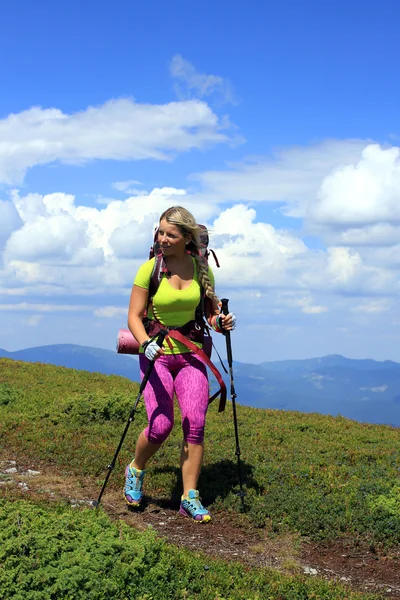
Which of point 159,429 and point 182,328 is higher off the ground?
point 182,328

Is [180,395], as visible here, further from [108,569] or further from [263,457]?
[263,457]

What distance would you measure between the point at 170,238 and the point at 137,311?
111 centimetres

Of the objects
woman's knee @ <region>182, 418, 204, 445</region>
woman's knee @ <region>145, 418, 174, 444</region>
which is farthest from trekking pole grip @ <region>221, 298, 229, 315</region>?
woman's knee @ <region>145, 418, 174, 444</region>

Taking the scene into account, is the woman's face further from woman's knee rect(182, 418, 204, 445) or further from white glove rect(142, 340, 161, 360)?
woman's knee rect(182, 418, 204, 445)

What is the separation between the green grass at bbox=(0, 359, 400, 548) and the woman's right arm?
113 inches

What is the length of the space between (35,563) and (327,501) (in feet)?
17.2

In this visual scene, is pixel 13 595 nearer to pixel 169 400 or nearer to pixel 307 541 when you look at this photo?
pixel 169 400

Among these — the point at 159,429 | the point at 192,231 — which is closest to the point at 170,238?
the point at 192,231

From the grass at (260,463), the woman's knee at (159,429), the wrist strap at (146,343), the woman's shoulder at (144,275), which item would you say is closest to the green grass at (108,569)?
the grass at (260,463)

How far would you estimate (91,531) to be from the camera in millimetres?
6613

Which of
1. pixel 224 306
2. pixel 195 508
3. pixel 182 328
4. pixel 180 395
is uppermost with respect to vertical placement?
pixel 224 306

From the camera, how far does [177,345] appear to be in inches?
345

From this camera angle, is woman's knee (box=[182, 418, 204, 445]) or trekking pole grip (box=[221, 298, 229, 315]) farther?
trekking pole grip (box=[221, 298, 229, 315])

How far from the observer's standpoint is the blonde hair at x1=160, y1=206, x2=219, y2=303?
8609 mm
